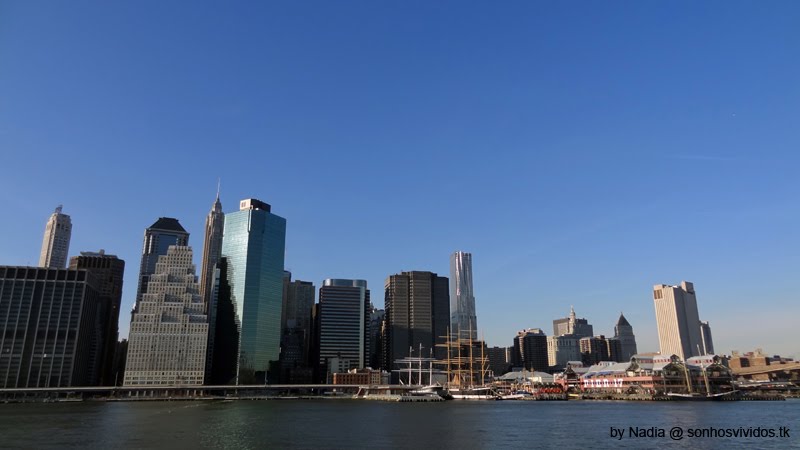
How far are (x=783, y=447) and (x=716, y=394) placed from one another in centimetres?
14944

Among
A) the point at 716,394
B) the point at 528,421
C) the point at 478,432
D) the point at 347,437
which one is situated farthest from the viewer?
the point at 716,394

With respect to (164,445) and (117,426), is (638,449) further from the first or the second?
(117,426)

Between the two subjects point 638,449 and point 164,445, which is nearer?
point 638,449

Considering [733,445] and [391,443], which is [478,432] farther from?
[733,445]

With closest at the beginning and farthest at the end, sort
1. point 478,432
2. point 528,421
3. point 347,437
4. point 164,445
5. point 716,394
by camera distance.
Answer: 1. point 164,445
2. point 347,437
3. point 478,432
4. point 528,421
5. point 716,394

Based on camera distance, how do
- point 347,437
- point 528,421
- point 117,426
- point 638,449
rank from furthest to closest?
point 528,421
point 117,426
point 347,437
point 638,449

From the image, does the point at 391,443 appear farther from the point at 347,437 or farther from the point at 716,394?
the point at 716,394

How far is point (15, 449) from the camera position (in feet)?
218

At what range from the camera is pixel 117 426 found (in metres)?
97.9

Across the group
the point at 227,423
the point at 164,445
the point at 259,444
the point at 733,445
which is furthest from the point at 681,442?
the point at 227,423

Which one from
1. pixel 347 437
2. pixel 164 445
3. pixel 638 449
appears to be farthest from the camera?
pixel 347 437

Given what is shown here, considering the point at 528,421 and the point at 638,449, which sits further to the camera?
the point at 528,421

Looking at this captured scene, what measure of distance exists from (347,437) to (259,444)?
1343cm

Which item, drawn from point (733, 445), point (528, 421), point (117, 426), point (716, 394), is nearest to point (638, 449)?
point (733, 445)
